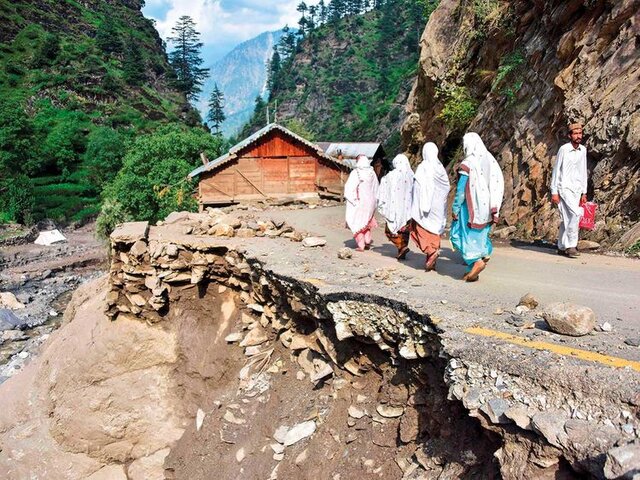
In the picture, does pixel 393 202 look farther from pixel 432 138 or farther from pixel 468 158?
pixel 432 138

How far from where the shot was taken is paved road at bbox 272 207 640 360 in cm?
382

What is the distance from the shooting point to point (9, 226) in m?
30.7

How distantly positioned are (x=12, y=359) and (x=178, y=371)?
10.2 m

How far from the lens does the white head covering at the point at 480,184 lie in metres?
5.49

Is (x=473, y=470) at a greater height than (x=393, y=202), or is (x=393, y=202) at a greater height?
(x=393, y=202)

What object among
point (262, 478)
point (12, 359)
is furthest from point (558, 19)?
point (12, 359)

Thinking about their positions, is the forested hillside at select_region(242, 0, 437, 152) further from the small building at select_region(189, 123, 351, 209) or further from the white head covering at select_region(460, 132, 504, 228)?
the white head covering at select_region(460, 132, 504, 228)

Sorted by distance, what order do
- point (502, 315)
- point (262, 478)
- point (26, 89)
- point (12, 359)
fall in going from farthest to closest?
point (26, 89), point (12, 359), point (262, 478), point (502, 315)

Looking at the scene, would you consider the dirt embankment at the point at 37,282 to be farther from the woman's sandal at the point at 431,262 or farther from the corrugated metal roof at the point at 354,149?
the corrugated metal roof at the point at 354,149

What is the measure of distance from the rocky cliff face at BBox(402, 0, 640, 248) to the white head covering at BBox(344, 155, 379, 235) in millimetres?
2974

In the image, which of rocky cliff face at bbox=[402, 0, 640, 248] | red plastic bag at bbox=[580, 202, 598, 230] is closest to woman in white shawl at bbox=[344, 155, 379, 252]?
rocky cliff face at bbox=[402, 0, 640, 248]

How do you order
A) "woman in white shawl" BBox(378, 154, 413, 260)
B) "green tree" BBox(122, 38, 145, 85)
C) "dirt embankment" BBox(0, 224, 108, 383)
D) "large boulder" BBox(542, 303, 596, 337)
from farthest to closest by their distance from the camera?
"green tree" BBox(122, 38, 145, 85)
"dirt embankment" BBox(0, 224, 108, 383)
"woman in white shawl" BBox(378, 154, 413, 260)
"large boulder" BBox(542, 303, 596, 337)

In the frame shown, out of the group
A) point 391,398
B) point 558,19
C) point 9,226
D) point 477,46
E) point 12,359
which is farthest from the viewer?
point 9,226

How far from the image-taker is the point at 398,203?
722cm
